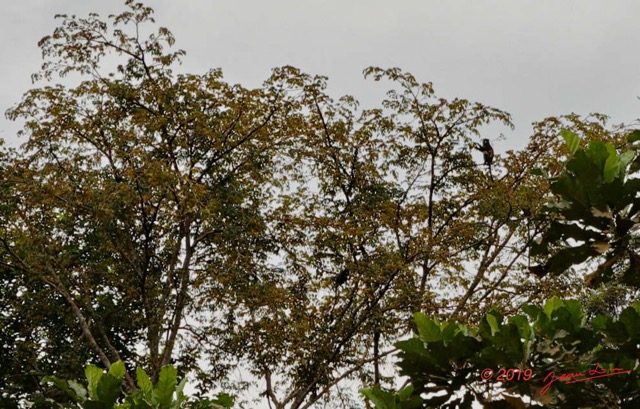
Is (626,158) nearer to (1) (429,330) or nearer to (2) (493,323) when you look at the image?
(2) (493,323)

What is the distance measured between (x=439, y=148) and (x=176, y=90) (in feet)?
14.7

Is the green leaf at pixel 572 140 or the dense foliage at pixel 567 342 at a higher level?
the green leaf at pixel 572 140

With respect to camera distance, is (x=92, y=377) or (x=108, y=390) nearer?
(x=108, y=390)

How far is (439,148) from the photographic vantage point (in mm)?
12211

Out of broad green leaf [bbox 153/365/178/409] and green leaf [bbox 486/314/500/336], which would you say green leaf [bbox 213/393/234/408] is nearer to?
broad green leaf [bbox 153/365/178/409]

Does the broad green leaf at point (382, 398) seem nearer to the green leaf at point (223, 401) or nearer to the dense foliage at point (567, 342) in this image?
the dense foliage at point (567, 342)

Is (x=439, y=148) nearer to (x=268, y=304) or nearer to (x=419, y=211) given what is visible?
(x=419, y=211)

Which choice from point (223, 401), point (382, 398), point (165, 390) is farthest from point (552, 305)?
point (165, 390)

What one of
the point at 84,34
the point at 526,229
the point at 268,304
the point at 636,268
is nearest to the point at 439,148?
the point at 526,229

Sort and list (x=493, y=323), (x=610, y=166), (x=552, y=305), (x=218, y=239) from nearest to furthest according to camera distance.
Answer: (x=610, y=166)
(x=493, y=323)
(x=552, y=305)
(x=218, y=239)

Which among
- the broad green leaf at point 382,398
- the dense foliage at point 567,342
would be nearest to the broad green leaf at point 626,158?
the dense foliage at point 567,342
